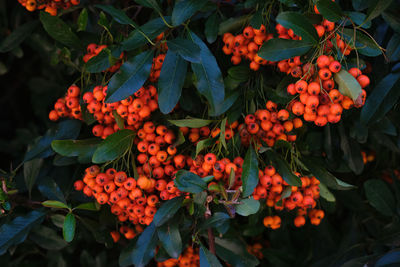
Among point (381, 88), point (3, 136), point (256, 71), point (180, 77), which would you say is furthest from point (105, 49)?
point (3, 136)

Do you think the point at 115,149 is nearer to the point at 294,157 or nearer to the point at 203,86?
the point at 203,86

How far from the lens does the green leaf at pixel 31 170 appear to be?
1842 millimetres

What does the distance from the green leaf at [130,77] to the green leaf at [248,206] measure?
58 centimetres

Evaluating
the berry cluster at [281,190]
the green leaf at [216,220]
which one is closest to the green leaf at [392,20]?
the berry cluster at [281,190]

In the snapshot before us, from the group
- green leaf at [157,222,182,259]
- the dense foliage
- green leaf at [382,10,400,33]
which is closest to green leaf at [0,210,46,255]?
the dense foliage

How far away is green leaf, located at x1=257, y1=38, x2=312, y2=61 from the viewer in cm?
123

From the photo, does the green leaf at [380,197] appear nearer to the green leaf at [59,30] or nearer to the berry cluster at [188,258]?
the berry cluster at [188,258]

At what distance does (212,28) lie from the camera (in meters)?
1.53

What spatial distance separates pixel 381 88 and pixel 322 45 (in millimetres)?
371

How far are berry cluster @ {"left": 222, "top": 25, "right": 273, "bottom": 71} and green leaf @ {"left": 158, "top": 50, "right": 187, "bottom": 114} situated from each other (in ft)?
0.77

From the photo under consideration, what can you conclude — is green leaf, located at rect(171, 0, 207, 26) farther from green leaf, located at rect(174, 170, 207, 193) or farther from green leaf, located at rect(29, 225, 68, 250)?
green leaf, located at rect(29, 225, 68, 250)

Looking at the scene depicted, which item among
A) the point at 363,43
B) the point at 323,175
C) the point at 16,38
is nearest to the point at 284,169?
the point at 323,175

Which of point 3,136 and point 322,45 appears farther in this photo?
point 3,136

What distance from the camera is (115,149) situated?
1413mm
